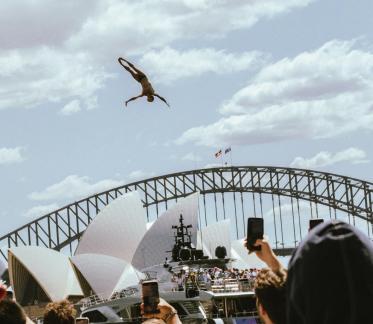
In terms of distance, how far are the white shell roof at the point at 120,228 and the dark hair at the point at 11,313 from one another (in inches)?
2807

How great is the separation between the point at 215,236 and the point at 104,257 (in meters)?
24.3

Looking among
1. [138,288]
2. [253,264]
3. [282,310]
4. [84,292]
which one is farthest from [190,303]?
[253,264]

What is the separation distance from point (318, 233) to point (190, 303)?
1443 inches

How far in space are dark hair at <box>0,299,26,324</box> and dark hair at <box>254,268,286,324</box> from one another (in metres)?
2.18

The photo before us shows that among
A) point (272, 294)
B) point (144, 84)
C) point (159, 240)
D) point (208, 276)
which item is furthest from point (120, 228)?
point (272, 294)

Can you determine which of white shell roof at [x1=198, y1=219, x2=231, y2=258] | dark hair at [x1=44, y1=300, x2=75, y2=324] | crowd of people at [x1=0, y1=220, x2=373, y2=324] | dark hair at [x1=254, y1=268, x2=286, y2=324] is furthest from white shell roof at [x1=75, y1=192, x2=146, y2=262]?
crowd of people at [x1=0, y1=220, x2=373, y2=324]

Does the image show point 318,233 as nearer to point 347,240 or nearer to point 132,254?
point 347,240

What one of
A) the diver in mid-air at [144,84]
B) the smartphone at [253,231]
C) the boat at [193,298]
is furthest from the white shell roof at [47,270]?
the smartphone at [253,231]

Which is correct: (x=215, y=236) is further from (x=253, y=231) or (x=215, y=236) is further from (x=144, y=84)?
(x=253, y=231)

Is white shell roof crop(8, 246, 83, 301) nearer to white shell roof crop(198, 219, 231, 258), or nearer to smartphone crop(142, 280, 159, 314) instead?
white shell roof crop(198, 219, 231, 258)

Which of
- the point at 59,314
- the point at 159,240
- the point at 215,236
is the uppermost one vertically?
the point at 215,236

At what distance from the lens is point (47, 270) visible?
239ft

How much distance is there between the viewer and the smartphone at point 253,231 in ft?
17.0

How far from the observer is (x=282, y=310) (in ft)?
13.5
